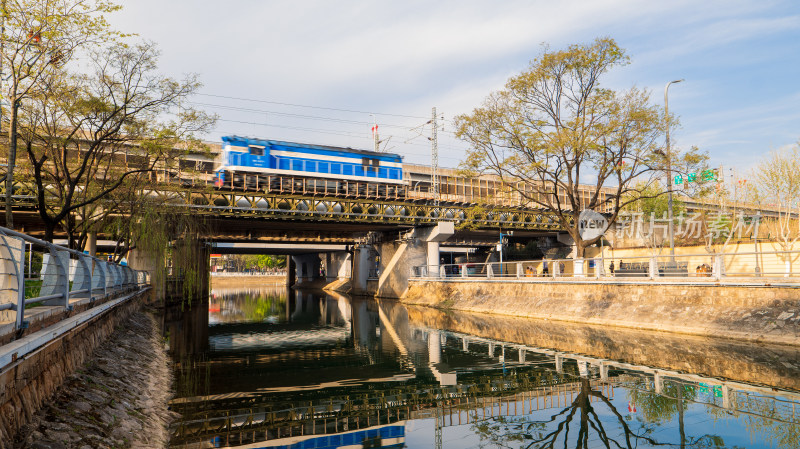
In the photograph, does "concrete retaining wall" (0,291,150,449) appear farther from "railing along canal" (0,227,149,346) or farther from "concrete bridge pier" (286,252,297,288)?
"concrete bridge pier" (286,252,297,288)

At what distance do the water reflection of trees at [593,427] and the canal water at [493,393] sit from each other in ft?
0.12

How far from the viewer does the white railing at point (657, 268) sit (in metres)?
18.8

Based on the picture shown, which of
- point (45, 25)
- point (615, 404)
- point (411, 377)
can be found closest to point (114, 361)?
point (411, 377)

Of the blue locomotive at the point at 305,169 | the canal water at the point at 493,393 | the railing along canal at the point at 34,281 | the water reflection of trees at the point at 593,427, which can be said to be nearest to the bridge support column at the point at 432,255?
the blue locomotive at the point at 305,169

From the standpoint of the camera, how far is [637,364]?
45.2ft

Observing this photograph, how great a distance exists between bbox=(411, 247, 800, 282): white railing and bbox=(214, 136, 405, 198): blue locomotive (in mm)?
9168

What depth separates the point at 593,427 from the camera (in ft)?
28.6

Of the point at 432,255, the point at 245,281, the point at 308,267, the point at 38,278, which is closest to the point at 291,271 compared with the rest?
the point at 308,267

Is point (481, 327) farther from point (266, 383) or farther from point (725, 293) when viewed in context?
point (266, 383)

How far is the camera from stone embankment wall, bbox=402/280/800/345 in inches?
639

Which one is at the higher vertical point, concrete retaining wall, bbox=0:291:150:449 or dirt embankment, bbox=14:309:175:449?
concrete retaining wall, bbox=0:291:150:449

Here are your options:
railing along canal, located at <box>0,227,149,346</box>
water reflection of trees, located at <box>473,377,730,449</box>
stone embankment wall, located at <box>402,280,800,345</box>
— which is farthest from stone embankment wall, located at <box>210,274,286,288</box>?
water reflection of trees, located at <box>473,377,730,449</box>

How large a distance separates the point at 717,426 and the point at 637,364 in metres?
5.58

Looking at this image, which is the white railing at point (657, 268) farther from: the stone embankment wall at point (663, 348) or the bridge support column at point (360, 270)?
the bridge support column at point (360, 270)
